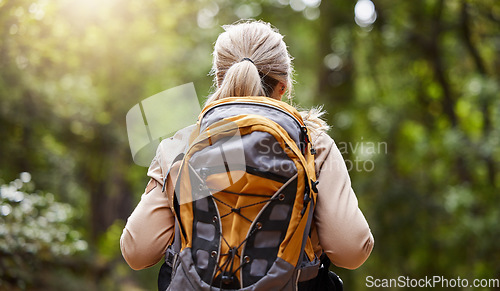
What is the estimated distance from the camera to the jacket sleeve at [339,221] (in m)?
2.02

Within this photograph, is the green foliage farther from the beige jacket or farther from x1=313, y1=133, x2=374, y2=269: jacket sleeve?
x1=313, y1=133, x2=374, y2=269: jacket sleeve

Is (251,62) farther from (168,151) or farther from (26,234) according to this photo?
(26,234)

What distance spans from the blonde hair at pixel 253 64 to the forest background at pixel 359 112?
5.48m

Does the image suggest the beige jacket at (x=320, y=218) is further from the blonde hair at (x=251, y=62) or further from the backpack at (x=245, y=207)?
the blonde hair at (x=251, y=62)

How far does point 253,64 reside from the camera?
2221 mm

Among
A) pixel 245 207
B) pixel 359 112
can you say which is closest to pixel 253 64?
pixel 245 207

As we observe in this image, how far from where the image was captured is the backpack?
193 centimetres

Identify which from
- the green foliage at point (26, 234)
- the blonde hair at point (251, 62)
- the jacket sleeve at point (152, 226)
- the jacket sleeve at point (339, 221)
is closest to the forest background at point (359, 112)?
the green foliage at point (26, 234)

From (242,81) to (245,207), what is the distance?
1.76 ft

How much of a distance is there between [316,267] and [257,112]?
2.03 ft

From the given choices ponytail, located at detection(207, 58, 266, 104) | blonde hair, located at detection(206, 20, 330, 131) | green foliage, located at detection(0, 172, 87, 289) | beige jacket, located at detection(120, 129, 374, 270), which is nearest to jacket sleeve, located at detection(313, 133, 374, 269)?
A: beige jacket, located at detection(120, 129, 374, 270)

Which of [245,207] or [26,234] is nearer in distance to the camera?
[245,207]

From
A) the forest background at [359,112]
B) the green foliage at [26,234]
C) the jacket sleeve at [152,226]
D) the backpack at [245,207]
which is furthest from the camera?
the forest background at [359,112]

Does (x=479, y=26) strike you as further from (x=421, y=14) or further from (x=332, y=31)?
(x=332, y=31)
